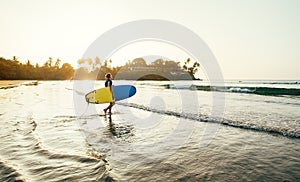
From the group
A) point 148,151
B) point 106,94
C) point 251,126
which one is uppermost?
point 106,94

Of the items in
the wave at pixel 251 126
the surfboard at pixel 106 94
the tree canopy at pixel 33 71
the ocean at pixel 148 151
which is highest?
the tree canopy at pixel 33 71

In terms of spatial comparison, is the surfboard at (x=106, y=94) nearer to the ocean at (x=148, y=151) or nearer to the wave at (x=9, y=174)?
the ocean at (x=148, y=151)

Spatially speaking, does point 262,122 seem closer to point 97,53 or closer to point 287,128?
point 287,128

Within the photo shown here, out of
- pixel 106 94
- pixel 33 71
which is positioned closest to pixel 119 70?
pixel 33 71

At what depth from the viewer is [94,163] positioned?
4.98 meters

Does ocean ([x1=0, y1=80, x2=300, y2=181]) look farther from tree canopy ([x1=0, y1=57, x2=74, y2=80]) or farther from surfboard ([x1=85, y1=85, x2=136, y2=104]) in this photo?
tree canopy ([x1=0, y1=57, x2=74, y2=80])

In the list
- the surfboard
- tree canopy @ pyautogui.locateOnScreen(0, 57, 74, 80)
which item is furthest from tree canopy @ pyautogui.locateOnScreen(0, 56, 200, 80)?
the surfboard

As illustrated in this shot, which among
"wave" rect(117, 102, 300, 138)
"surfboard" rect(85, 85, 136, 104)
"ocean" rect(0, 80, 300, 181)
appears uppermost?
"surfboard" rect(85, 85, 136, 104)

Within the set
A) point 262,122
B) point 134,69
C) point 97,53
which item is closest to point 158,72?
point 134,69

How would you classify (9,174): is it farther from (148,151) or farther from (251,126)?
(251,126)

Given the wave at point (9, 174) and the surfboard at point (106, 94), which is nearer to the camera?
the wave at point (9, 174)

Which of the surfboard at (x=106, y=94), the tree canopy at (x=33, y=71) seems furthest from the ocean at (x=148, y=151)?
the tree canopy at (x=33, y=71)

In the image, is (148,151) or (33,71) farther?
(33,71)

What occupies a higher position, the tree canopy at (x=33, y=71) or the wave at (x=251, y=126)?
the tree canopy at (x=33, y=71)
